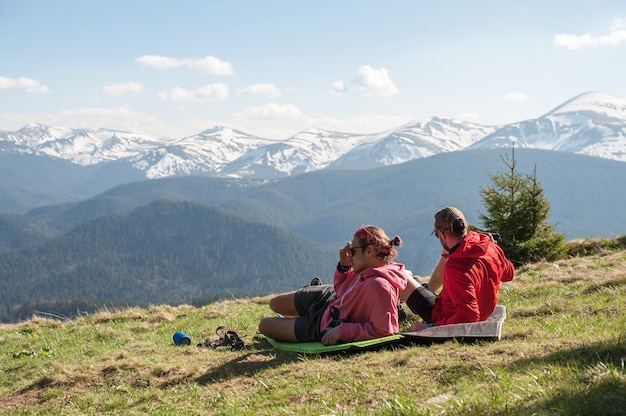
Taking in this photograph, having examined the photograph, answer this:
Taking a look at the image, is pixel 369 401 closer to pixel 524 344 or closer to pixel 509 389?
pixel 509 389

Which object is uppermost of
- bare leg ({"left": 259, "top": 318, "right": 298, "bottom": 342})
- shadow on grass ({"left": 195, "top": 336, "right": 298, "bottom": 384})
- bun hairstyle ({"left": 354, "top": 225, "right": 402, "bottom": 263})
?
bun hairstyle ({"left": 354, "top": 225, "right": 402, "bottom": 263})

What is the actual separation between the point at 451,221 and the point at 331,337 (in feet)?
7.71

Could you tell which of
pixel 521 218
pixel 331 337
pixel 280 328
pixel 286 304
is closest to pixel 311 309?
pixel 280 328

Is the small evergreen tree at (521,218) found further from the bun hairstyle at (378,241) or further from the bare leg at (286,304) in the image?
the bun hairstyle at (378,241)

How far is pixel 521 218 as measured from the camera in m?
21.2

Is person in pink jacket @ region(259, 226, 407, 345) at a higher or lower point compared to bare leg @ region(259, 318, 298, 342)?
higher

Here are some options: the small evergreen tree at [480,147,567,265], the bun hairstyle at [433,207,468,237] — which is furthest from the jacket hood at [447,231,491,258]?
the small evergreen tree at [480,147,567,265]

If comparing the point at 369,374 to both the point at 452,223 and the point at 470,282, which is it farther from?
the point at 452,223

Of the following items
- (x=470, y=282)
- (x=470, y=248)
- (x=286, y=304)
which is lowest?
(x=286, y=304)

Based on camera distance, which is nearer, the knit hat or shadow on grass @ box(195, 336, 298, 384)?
shadow on grass @ box(195, 336, 298, 384)

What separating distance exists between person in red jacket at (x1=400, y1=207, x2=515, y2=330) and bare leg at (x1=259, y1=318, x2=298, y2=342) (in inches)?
69.5

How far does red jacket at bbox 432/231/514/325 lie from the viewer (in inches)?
308

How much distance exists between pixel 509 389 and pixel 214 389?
3.46m

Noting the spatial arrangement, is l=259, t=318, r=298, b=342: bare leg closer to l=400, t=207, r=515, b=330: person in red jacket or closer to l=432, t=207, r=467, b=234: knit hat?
l=400, t=207, r=515, b=330: person in red jacket
